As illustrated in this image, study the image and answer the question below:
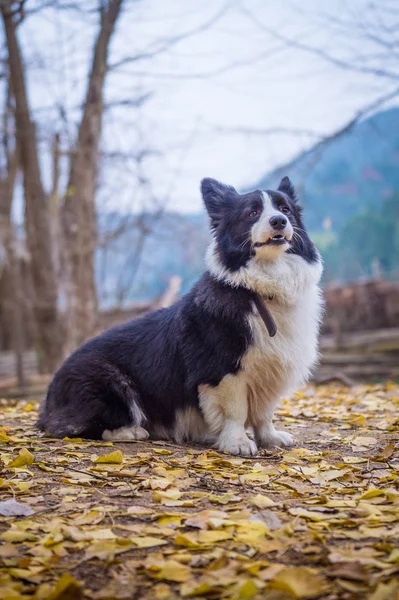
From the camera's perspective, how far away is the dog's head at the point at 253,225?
348cm

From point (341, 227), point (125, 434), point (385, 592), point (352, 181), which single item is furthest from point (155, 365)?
point (352, 181)

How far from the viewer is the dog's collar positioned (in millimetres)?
3492

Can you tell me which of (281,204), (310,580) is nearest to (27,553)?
(310,580)

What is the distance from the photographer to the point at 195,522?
2182 mm

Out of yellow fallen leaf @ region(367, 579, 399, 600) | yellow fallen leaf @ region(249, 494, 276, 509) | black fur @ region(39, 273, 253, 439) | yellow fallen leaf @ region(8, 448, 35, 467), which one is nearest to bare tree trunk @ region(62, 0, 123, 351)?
black fur @ region(39, 273, 253, 439)

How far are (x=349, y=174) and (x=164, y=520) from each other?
13165mm

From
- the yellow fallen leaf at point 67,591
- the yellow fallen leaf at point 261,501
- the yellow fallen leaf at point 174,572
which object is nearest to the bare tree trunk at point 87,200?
the yellow fallen leaf at point 261,501

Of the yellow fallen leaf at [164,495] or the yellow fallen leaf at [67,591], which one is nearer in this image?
the yellow fallen leaf at [67,591]

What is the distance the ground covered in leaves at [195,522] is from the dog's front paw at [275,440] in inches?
6.5

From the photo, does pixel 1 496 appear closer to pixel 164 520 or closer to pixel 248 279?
pixel 164 520

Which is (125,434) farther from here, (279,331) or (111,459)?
(279,331)

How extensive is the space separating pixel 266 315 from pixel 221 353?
34 cm

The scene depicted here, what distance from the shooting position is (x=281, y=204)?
3664 mm

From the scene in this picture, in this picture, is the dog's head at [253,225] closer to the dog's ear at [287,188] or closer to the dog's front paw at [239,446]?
the dog's ear at [287,188]
